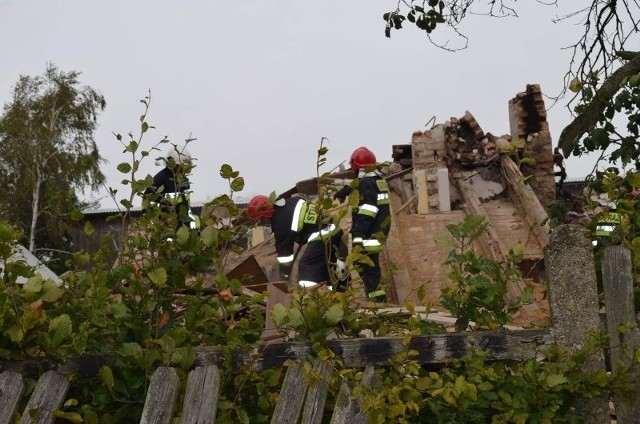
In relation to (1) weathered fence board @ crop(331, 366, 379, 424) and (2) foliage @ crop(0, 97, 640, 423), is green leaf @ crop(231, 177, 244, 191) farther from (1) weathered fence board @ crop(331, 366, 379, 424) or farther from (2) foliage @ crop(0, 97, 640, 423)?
(1) weathered fence board @ crop(331, 366, 379, 424)

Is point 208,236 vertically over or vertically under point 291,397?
over

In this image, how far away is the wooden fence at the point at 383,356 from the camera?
3.36m

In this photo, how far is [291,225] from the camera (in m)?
9.80

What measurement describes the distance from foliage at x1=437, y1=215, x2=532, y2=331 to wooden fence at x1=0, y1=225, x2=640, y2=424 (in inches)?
4.7

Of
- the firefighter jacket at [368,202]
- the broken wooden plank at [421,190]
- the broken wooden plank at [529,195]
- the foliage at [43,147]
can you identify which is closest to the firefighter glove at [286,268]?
the firefighter jacket at [368,202]

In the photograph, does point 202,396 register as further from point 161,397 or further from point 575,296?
point 575,296

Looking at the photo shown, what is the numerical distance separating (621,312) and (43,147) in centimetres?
3131

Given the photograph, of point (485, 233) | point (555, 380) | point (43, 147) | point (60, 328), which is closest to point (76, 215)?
point (60, 328)

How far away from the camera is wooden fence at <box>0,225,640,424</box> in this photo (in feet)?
11.0

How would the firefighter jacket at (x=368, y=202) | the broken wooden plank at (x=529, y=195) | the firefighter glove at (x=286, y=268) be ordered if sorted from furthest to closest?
the broken wooden plank at (x=529, y=195) < the firefighter glove at (x=286, y=268) < the firefighter jacket at (x=368, y=202)

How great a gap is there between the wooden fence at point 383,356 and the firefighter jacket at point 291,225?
6216mm

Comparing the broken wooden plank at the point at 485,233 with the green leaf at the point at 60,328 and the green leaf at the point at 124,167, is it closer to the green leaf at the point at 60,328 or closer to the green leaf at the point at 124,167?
the green leaf at the point at 124,167

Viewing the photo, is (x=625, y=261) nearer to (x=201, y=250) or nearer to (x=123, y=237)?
(x=201, y=250)

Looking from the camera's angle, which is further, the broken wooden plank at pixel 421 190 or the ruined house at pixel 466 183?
the broken wooden plank at pixel 421 190
